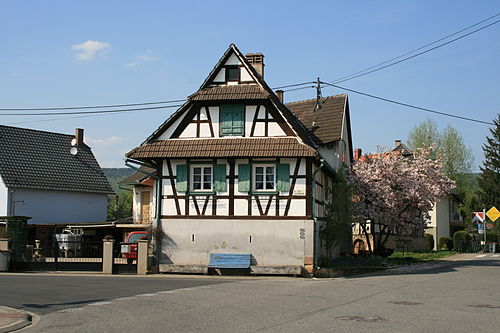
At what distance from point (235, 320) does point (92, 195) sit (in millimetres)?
38729

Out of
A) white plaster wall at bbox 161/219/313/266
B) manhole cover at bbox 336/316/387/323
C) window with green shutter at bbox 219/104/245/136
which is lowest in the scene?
manhole cover at bbox 336/316/387/323

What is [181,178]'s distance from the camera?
2783cm

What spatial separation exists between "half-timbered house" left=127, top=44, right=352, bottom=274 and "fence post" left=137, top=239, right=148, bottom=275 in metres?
0.95

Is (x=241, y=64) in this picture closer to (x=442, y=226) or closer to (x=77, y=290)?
(x=77, y=290)

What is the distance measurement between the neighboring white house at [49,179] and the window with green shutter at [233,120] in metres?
21.0

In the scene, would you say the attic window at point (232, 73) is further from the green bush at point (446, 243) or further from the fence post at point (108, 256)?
the green bush at point (446, 243)

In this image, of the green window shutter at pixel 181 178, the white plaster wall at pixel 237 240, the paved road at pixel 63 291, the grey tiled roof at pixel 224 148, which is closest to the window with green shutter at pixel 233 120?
the grey tiled roof at pixel 224 148

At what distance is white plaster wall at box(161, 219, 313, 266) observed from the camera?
26484 millimetres

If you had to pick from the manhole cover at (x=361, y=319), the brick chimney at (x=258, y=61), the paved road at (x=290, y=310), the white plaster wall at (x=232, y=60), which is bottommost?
the paved road at (x=290, y=310)

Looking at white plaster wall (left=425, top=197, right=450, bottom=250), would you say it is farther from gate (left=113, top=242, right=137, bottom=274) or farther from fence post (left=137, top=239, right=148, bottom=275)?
fence post (left=137, top=239, right=148, bottom=275)

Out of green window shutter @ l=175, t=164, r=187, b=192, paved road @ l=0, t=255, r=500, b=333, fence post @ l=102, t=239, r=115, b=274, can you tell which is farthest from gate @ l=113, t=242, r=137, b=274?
paved road @ l=0, t=255, r=500, b=333

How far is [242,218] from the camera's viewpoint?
27.0 metres

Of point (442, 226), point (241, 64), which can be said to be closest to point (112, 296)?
point (241, 64)

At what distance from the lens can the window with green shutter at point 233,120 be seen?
1099 inches
